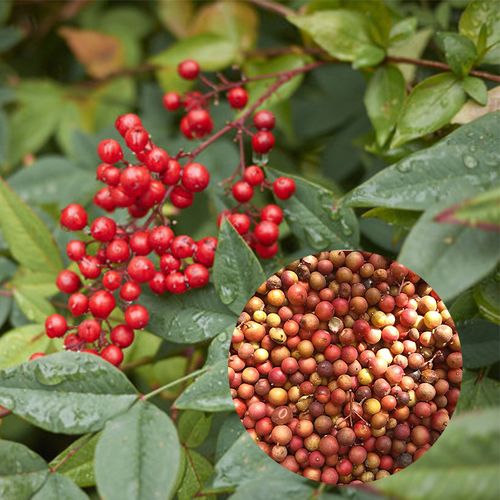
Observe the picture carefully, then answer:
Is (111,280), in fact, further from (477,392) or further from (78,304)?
(477,392)

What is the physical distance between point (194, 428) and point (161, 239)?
0.34 m

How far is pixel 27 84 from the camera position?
2.11 m

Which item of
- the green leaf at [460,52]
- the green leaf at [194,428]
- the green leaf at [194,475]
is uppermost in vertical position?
the green leaf at [460,52]

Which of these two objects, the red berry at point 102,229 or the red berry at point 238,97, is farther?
the red berry at point 238,97

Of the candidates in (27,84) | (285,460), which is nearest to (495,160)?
(285,460)

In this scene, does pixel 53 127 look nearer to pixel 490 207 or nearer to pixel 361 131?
Result: pixel 361 131

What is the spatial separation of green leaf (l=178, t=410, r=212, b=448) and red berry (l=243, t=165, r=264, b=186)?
17.9 inches

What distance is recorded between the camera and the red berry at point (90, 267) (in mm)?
1241

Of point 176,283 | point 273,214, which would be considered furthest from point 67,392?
point 273,214

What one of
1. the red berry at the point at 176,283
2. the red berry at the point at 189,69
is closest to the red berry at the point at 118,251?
the red berry at the point at 176,283

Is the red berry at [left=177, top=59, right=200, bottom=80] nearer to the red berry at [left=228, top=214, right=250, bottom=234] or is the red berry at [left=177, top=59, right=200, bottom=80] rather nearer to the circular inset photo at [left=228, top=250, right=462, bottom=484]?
the red berry at [left=228, top=214, right=250, bottom=234]

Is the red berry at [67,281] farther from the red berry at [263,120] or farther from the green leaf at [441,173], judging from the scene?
the green leaf at [441,173]

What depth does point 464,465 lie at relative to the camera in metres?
0.67

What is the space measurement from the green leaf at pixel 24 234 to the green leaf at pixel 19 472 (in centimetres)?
46
